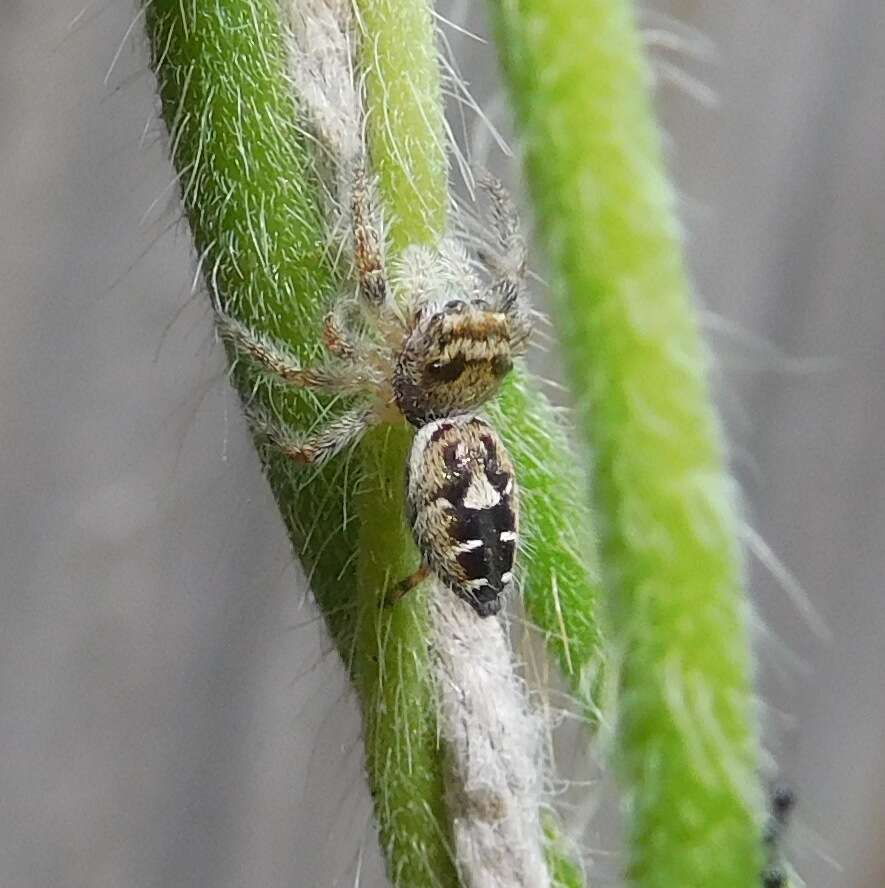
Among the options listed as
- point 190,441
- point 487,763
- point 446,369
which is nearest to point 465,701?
point 487,763

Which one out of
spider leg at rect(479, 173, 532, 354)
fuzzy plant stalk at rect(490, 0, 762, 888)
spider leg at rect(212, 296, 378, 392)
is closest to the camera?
fuzzy plant stalk at rect(490, 0, 762, 888)

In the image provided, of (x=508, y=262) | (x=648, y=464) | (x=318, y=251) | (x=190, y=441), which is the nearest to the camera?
(x=648, y=464)

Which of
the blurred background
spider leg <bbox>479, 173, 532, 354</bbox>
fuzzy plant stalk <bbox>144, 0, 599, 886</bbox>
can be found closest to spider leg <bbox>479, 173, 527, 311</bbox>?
spider leg <bbox>479, 173, 532, 354</bbox>

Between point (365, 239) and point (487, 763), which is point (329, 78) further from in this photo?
point (487, 763)

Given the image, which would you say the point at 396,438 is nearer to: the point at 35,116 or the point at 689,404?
the point at 689,404

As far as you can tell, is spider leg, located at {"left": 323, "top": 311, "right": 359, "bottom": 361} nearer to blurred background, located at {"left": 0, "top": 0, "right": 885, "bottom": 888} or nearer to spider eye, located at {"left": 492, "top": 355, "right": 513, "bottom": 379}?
spider eye, located at {"left": 492, "top": 355, "right": 513, "bottom": 379}

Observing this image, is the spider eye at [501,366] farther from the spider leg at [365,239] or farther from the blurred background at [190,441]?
the blurred background at [190,441]

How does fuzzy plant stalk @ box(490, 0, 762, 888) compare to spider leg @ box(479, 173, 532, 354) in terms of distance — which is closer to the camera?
fuzzy plant stalk @ box(490, 0, 762, 888)
